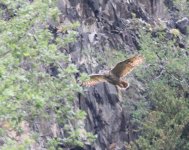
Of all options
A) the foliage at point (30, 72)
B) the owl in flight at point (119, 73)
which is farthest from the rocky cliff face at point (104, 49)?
the foliage at point (30, 72)

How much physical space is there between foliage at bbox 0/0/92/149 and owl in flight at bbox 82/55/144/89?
3899 mm

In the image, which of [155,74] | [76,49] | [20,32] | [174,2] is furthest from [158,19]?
[20,32]

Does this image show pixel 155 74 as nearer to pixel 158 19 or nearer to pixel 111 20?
pixel 111 20

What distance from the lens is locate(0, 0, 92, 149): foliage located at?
10.1m

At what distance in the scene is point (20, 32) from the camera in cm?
1085

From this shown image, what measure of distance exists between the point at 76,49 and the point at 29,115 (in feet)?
32.1

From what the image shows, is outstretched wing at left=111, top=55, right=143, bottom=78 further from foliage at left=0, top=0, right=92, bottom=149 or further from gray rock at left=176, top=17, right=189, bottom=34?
gray rock at left=176, top=17, right=189, bottom=34

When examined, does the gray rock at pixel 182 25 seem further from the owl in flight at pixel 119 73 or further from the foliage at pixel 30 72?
the foliage at pixel 30 72

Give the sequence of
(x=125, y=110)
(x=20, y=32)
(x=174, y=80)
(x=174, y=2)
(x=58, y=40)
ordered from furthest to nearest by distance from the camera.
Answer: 1. (x=174, y=2)
2. (x=174, y=80)
3. (x=125, y=110)
4. (x=58, y=40)
5. (x=20, y=32)

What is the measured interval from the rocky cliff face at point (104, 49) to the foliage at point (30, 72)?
790 cm

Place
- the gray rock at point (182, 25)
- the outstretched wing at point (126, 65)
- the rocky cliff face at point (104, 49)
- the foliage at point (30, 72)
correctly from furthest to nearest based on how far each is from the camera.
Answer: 1. the gray rock at point (182, 25)
2. the rocky cliff face at point (104, 49)
3. the outstretched wing at point (126, 65)
4. the foliage at point (30, 72)

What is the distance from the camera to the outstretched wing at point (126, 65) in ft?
52.3

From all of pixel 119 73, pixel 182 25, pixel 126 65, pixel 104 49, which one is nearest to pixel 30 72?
pixel 126 65

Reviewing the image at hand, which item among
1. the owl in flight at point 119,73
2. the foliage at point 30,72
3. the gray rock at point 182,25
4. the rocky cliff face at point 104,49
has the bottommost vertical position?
the gray rock at point 182,25
